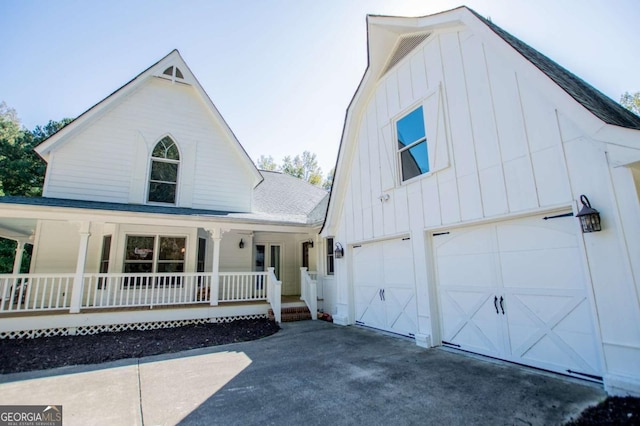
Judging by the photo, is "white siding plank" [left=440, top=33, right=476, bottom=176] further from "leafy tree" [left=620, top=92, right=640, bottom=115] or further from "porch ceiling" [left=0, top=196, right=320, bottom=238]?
"leafy tree" [left=620, top=92, right=640, bottom=115]

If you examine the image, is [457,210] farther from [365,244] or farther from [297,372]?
[297,372]

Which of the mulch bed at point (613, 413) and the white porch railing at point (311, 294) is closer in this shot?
the mulch bed at point (613, 413)

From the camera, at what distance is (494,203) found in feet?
15.6

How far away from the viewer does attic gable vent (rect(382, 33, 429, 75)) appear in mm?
6546

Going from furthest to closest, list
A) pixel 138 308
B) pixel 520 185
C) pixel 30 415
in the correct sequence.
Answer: pixel 138 308, pixel 520 185, pixel 30 415

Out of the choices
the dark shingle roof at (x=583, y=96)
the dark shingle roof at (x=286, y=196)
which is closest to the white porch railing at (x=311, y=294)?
the dark shingle roof at (x=286, y=196)

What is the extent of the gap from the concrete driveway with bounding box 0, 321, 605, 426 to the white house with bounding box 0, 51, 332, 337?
3.05 metres

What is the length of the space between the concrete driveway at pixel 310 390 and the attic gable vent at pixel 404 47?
6595 mm

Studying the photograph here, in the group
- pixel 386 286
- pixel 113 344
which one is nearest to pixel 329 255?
pixel 386 286

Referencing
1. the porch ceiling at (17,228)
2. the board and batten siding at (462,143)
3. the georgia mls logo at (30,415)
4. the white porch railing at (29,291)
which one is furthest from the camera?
the porch ceiling at (17,228)

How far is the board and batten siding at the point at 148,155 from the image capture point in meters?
9.36

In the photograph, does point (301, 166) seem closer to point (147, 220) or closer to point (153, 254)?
point (153, 254)

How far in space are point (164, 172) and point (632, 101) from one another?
31.7m

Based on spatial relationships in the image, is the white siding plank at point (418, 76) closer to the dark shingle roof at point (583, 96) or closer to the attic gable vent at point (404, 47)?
the attic gable vent at point (404, 47)
